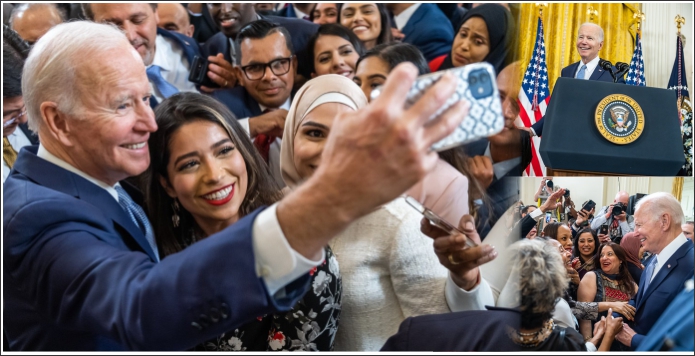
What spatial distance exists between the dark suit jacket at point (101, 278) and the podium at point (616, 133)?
0.59m

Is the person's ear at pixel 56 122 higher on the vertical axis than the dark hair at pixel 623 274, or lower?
higher

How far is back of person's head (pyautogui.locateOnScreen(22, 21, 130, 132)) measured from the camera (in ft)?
4.31

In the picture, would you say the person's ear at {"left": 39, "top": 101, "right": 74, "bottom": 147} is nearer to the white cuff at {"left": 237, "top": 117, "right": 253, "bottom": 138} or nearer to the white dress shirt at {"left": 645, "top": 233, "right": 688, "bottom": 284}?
the white cuff at {"left": 237, "top": 117, "right": 253, "bottom": 138}

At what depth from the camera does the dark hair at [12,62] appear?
1621mm

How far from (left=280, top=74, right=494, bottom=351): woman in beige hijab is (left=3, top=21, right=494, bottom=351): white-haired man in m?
0.08

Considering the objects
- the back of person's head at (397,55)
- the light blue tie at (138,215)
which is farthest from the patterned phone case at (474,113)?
the light blue tie at (138,215)

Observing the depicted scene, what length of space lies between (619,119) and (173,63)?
1068mm

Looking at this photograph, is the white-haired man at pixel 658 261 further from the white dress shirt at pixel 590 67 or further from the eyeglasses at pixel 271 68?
the eyeglasses at pixel 271 68

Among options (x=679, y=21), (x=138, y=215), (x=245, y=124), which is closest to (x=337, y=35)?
(x=245, y=124)

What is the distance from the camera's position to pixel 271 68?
1.66 m

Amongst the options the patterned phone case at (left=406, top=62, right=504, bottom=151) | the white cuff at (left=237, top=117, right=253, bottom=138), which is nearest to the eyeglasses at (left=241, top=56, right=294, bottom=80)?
the white cuff at (left=237, top=117, right=253, bottom=138)

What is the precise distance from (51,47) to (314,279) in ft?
2.10

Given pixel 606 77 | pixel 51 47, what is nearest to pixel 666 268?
pixel 606 77

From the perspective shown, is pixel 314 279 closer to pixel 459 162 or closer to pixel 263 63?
pixel 459 162
